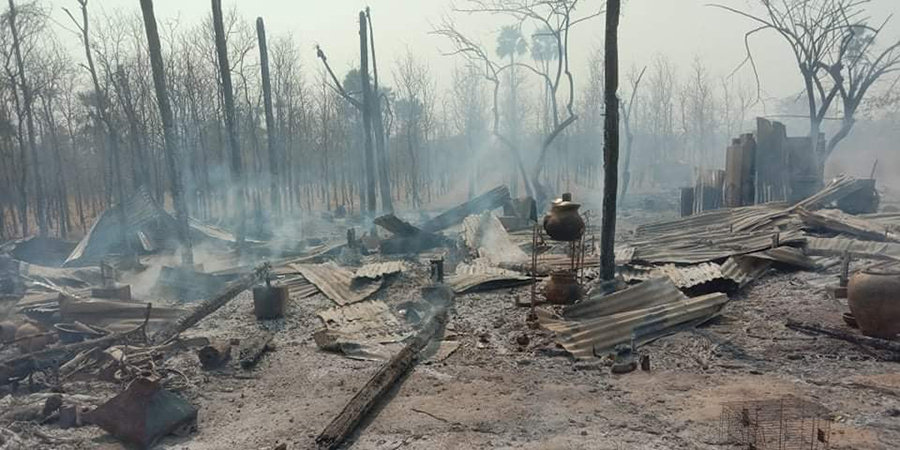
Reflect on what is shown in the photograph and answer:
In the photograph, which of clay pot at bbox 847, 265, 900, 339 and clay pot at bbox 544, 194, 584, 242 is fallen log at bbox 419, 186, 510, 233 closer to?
clay pot at bbox 544, 194, 584, 242

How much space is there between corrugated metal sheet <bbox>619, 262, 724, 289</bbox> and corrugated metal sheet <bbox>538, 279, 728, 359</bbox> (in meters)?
0.83

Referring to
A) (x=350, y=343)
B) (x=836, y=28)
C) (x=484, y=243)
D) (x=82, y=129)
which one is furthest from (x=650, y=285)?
(x=82, y=129)

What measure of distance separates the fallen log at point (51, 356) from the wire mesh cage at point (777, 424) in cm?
703

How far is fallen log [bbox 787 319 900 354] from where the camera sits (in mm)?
6172

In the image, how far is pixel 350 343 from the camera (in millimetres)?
7660

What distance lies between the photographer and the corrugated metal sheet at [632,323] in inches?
276

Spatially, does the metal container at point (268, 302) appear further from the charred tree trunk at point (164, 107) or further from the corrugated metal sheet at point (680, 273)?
the corrugated metal sheet at point (680, 273)

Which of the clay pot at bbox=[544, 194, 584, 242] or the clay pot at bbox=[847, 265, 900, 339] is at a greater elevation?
the clay pot at bbox=[544, 194, 584, 242]

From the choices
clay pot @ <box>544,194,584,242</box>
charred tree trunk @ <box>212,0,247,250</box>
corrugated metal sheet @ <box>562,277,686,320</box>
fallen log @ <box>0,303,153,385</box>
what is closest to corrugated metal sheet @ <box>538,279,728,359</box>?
corrugated metal sheet @ <box>562,277,686,320</box>

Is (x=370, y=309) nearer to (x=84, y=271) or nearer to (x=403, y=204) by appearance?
(x=84, y=271)

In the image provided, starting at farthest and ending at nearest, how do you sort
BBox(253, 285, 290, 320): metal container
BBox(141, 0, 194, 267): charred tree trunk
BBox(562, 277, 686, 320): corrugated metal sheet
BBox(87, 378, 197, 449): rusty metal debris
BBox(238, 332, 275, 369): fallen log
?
BBox(141, 0, 194, 267): charred tree trunk, BBox(253, 285, 290, 320): metal container, BBox(562, 277, 686, 320): corrugated metal sheet, BBox(238, 332, 275, 369): fallen log, BBox(87, 378, 197, 449): rusty metal debris

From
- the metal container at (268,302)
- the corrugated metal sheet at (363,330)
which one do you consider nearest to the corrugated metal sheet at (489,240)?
the corrugated metal sheet at (363,330)

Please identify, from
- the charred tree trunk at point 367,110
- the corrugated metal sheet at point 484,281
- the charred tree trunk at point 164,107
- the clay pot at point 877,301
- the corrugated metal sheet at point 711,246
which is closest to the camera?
the clay pot at point 877,301

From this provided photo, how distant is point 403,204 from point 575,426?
36.9 m
